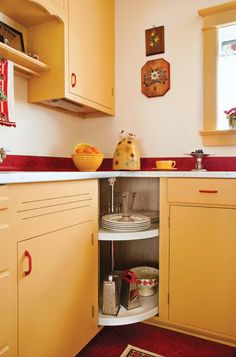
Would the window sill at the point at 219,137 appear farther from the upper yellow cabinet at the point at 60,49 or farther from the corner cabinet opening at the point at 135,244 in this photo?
the upper yellow cabinet at the point at 60,49

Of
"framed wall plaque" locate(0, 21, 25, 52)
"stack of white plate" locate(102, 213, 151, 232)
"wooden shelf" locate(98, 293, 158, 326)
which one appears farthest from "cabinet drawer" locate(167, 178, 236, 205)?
"framed wall plaque" locate(0, 21, 25, 52)

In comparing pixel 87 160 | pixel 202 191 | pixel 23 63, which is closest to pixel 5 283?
pixel 87 160

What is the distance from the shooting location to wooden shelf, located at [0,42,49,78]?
1382 mm

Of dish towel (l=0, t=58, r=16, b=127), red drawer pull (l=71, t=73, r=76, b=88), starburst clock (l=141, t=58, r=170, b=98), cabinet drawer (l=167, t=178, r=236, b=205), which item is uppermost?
starburst clock (l=141, t=58, r=170, b=98)

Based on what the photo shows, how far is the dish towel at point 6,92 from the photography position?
141 centimetres

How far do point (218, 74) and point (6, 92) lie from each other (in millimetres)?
1379

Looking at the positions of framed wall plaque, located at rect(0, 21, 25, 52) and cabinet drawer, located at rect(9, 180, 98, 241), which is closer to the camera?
cabinet drawer, located at rect(9, 180, 98, 241)

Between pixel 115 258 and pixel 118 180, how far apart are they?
2.03 ft

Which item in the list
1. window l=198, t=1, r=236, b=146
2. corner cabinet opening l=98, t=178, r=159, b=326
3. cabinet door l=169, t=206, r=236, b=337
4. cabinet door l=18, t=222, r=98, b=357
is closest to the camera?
cabinet door l=18, t=222, r=98, b=357

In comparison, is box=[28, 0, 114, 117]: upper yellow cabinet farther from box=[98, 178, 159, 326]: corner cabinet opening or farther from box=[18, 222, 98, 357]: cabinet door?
box=[18, 222, 98, 357]: cabinet door

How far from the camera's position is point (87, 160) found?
178cm

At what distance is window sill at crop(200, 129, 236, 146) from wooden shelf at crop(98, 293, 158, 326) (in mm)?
1114

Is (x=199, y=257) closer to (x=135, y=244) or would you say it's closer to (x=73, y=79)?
(x=135, y=244)

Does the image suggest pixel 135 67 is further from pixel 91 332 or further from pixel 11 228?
pixel 91 332
